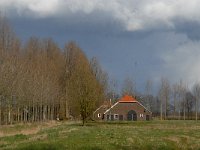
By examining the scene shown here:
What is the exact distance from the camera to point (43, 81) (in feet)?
268

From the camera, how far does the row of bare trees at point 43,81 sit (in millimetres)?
63375

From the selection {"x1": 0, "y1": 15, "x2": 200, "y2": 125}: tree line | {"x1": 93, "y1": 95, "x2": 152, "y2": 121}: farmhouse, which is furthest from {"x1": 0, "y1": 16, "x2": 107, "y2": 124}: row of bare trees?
{"x1": 93, "y1": 95, "x2": 152, "y2": 121}: farmhouse

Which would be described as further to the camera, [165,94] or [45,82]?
[165,94]

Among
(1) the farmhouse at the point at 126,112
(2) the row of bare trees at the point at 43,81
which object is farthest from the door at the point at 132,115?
(2) the row of bare trees at the point at 43,81

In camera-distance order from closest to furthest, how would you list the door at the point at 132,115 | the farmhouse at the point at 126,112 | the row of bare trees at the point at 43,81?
the row of bare trees at the point at 43,81 < the farmhouse at the point at 126,112 < the door at the point at 132,115

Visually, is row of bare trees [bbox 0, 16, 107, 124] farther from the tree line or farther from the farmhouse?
the farmhouse

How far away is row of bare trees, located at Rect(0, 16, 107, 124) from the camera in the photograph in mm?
63375

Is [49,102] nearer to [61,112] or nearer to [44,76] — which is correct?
[44,76]

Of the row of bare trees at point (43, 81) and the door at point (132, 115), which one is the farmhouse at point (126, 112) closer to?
the door at point (132, 115)

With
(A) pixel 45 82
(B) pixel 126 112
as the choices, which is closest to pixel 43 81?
(A) pixel 45 82

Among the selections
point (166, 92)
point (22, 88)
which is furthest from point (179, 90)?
point (22, 88)

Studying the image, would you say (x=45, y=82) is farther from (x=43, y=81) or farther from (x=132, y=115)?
(x=132, y=115)

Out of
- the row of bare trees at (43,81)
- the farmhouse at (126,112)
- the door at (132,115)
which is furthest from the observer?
the door at (132,115)

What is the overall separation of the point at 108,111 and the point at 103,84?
2297 centimetres
